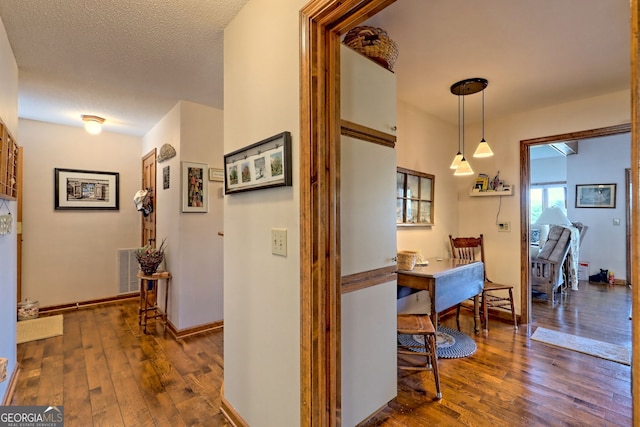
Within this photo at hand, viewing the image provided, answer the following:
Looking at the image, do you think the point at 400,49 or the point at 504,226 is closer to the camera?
the point at 400,49

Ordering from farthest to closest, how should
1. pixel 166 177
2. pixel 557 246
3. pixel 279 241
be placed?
pixel 557 246
pixel 166 177
pixel 279 241

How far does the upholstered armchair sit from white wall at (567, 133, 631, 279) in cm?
202

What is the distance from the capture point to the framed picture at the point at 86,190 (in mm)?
3840

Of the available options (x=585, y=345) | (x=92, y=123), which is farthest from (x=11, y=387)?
(x=585, y=345)

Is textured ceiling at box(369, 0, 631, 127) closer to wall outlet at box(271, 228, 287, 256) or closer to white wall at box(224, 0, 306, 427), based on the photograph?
white wall at box(224, 0, 306, 427)

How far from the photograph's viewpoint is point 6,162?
1.82m

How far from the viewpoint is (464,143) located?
3.95 metres

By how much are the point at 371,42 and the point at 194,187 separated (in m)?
2.20

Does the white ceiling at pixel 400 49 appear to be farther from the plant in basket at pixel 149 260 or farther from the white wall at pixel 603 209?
the white wall at pixel 603 209

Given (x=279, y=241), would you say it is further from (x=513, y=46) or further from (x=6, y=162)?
(x=513, y=46)

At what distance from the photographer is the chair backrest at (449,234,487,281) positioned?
3.58 m

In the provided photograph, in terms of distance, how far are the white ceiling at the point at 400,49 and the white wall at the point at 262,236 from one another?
0.37 meters

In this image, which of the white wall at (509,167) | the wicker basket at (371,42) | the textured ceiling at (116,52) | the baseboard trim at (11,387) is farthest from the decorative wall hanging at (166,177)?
the white wall at (509,167)

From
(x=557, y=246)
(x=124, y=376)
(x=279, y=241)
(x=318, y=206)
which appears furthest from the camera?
(x=557, y=246)
